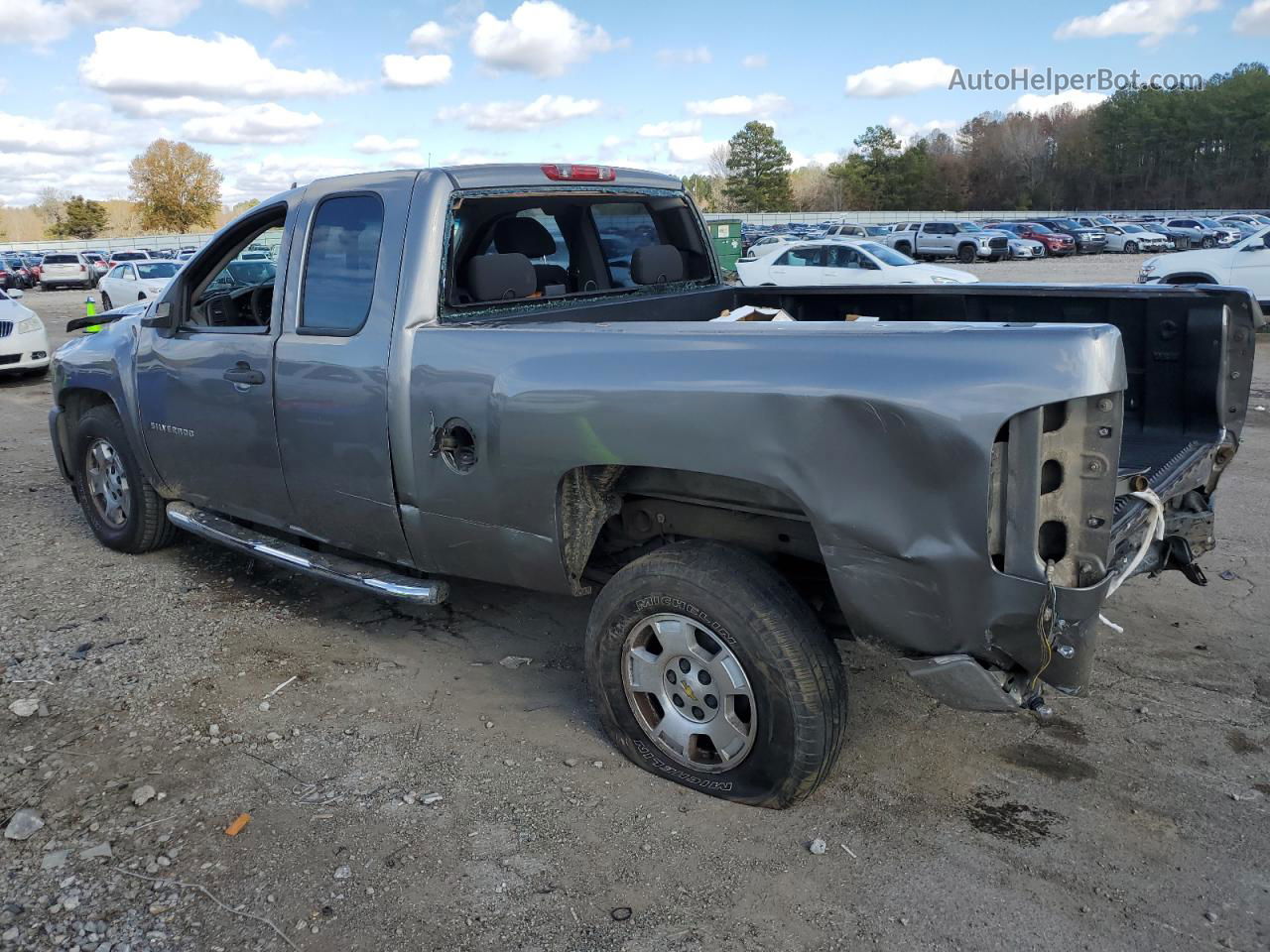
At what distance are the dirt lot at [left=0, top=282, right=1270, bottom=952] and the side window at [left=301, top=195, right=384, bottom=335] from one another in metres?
1.48

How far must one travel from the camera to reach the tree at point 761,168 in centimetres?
9900

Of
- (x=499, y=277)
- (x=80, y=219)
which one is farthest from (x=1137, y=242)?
(x=80, y=219)

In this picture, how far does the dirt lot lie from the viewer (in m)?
2.71

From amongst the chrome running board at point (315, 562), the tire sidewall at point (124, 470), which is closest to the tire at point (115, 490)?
the tire sidewall at point (124, 470)

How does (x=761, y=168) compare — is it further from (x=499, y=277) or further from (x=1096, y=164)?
(x=499, y=277)

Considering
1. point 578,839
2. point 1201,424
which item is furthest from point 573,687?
point 1201,424

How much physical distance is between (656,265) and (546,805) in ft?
8.95

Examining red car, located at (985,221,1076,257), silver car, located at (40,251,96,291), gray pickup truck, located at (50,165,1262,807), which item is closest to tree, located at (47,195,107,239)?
silver car, located at (40,251,96,291)

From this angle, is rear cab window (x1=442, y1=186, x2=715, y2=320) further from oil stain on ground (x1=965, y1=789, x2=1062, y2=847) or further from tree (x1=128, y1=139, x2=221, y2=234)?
tree (x1=128, y1=139, x2=221, y2=234)

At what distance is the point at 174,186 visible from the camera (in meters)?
89.1

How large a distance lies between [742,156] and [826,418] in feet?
339

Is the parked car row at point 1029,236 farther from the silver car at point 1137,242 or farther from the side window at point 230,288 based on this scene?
the side window at point 230,288

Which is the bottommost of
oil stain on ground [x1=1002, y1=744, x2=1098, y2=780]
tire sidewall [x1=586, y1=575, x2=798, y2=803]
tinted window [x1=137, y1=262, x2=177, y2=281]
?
oil stain on ground [x1=1002, y1=744, x2=1098, y2=780]

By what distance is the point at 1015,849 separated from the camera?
9.76 ft
